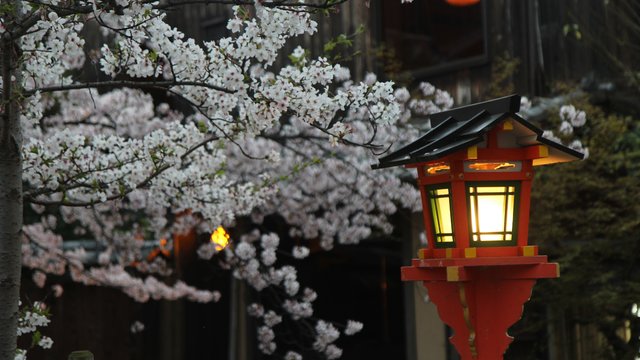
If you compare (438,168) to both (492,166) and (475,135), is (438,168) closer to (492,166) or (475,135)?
(492,166)

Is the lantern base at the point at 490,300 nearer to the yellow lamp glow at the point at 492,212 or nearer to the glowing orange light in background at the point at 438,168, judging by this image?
the yellow lamp glow at the point at 492,212

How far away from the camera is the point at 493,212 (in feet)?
19.7

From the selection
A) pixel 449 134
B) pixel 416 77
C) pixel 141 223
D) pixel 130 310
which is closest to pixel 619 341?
pixel 416 77

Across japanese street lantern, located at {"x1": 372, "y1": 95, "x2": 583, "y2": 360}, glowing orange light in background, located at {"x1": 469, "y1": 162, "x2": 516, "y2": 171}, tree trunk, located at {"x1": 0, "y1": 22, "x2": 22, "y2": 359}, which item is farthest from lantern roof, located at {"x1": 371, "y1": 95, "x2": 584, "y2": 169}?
tree trunk, located at {"x1": 0, "y1": 22, "x2": 22, "y2": 359}

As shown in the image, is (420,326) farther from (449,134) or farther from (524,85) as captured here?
(449,134)

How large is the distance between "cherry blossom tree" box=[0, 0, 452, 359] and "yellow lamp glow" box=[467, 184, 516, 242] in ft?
2.64

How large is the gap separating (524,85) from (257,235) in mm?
4175

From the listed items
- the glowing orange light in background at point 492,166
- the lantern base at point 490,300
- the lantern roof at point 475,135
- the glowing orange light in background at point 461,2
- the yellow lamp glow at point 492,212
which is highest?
the glowing orange light in background at point 461,2

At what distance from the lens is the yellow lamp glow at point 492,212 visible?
19.6 ft

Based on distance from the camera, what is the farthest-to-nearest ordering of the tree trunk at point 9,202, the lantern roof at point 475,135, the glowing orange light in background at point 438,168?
the glowing orange light in background at point 438,168, the lantern roof at point 475,135, the tree trunk at point 9,202

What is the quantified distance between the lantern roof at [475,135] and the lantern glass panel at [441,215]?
0.30m

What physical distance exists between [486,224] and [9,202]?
9.96ft

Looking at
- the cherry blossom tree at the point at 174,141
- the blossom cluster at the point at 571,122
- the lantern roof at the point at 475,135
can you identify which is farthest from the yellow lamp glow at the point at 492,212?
the blossom cluster at the point at 571,122

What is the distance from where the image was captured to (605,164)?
1051 cm
